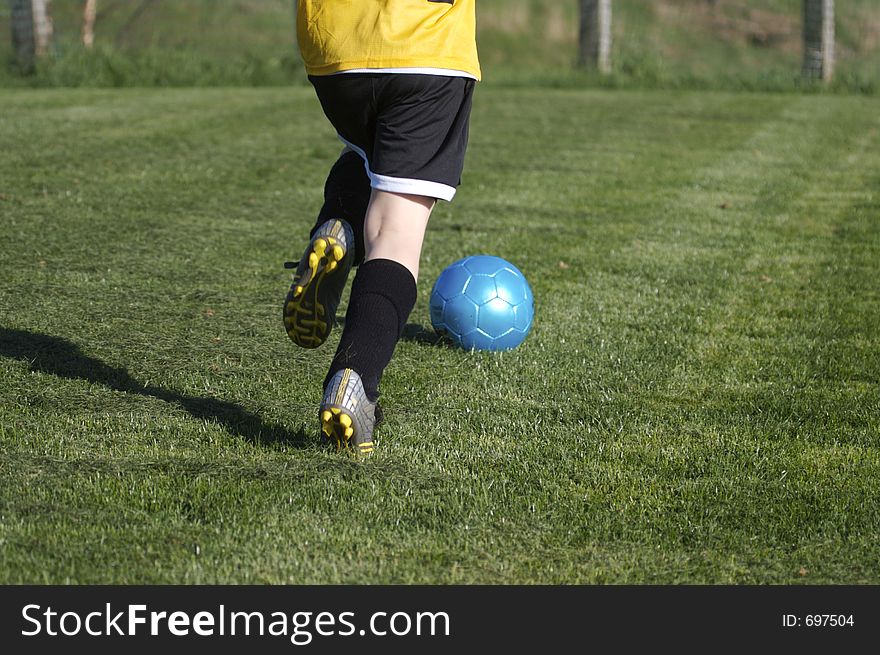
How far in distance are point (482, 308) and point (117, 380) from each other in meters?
1.52

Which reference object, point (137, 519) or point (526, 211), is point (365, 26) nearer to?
point (137, 519)

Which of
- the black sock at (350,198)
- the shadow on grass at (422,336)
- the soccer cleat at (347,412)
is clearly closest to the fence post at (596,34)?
the shadow on grass at (422,336)

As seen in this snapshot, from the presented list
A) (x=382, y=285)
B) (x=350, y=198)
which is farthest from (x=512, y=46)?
(x=382, y=285)

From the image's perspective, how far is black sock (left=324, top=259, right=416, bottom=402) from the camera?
11.7 ft

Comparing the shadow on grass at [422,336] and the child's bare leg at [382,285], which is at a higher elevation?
the child's bare leg at [382,285]

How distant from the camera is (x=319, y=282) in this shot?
3.72m

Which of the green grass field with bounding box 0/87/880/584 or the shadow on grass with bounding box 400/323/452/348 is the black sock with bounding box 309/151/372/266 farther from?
the shadow on grass with bounding box 400/323/452/348

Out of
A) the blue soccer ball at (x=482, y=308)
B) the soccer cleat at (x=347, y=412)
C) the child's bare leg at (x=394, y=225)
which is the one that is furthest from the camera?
the blue soccer ball at (x=482, y=308)

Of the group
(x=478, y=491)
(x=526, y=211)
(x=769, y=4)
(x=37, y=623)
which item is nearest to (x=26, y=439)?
(x=37, y=623)

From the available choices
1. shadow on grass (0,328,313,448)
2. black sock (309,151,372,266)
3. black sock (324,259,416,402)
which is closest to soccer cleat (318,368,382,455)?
black sock (324,259,416,402)

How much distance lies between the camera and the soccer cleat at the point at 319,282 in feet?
12.2

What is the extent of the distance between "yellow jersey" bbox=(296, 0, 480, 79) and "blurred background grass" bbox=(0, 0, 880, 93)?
44.6 feet

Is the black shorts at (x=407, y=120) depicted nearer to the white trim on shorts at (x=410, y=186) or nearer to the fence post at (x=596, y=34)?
the white trim on shorts at (x=410, y=186)

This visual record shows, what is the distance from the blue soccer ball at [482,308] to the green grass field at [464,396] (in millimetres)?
122
